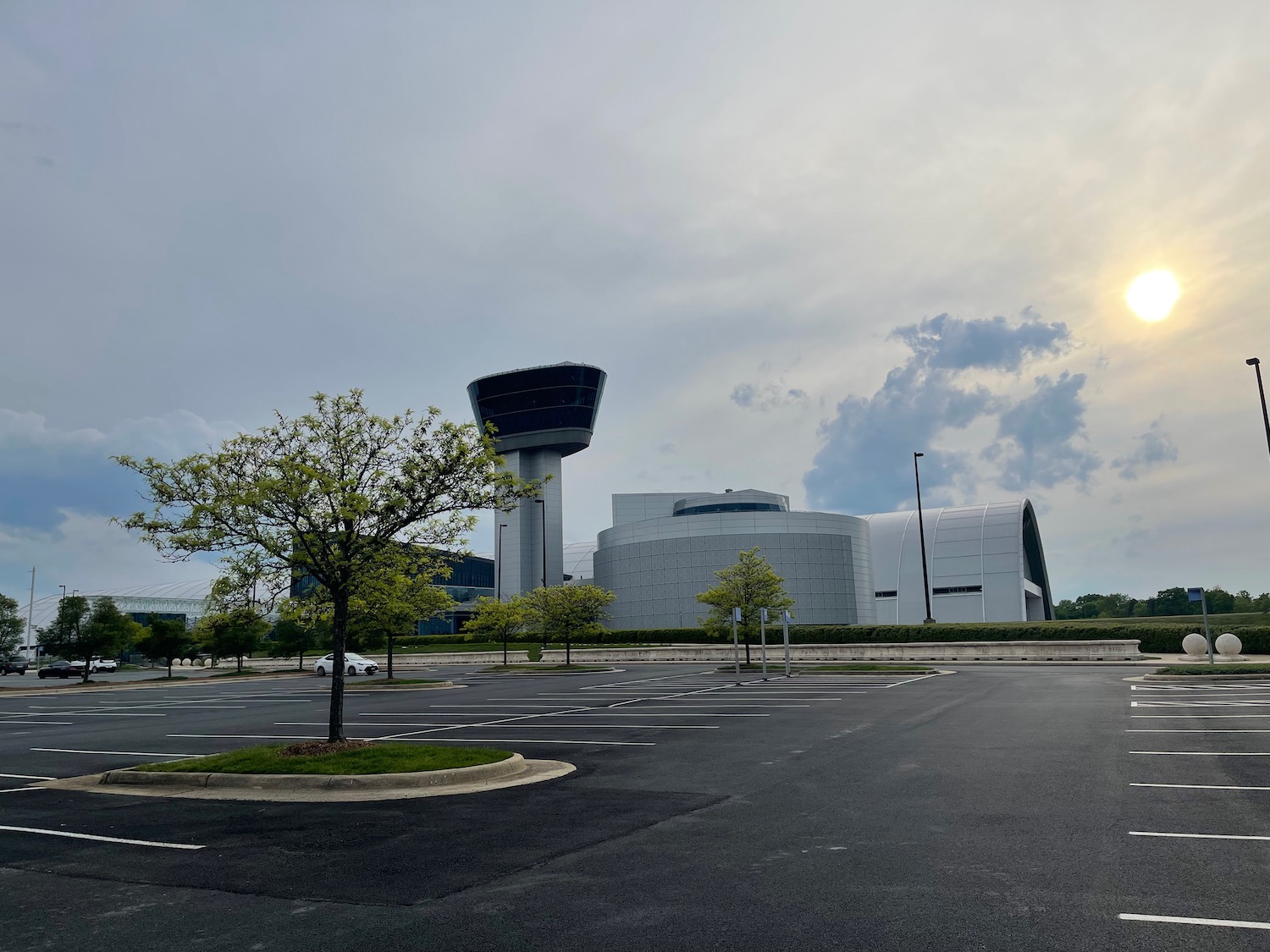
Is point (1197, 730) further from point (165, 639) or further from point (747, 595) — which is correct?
point (165, 639)

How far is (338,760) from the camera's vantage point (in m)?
12.6

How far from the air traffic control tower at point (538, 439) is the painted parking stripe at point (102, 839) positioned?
81756 mm

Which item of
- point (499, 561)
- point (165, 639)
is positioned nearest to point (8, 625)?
point (165, 639)

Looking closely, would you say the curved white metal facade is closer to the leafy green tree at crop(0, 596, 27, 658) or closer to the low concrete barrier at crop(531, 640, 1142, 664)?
the low concrete barrier at crop(531, 640, 1142, 664)

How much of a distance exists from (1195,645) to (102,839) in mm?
39855

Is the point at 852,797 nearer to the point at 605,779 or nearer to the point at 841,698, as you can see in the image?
the point at 605,779

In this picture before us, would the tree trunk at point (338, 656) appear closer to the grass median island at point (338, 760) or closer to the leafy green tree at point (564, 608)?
the grass median island at point (338, 760)

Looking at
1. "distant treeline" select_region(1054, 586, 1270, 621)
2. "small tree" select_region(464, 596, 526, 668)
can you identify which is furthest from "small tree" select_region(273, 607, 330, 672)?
"distant treeline" select_region(1054, 586, 1270, 621)

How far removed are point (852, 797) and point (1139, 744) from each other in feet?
21.0

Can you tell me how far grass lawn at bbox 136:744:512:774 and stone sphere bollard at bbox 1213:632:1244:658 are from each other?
113 ft

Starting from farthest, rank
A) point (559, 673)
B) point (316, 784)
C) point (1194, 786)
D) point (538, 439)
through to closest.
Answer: point (538, 439) < point (559, 673) < point (316, 784) < point (1194, 786)

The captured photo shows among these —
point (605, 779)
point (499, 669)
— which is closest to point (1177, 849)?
point (605, 779)

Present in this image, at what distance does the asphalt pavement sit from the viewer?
573 cm

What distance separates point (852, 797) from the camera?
10.0 m
